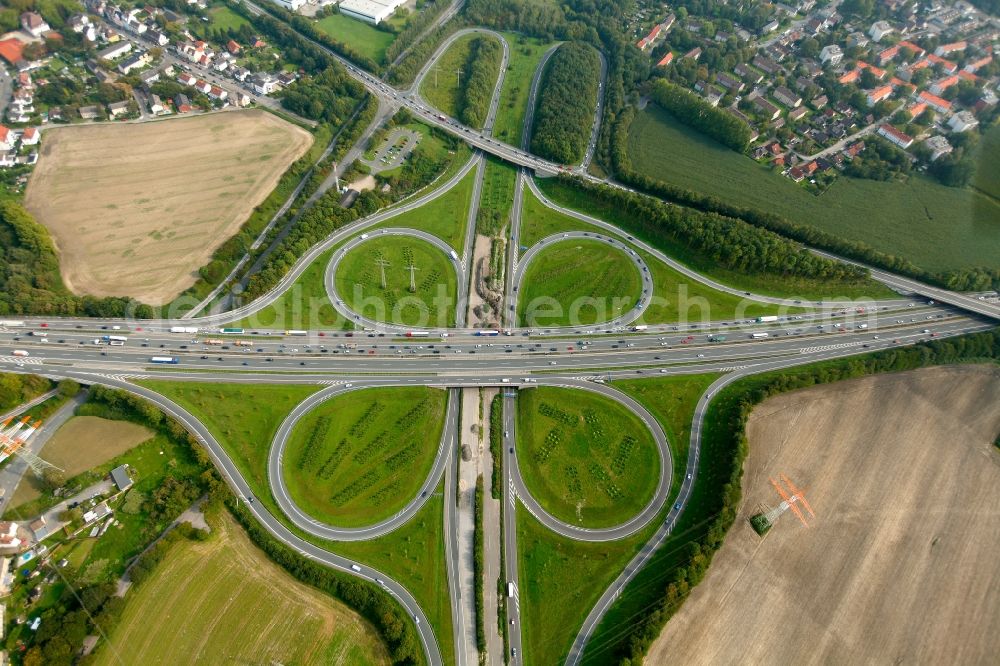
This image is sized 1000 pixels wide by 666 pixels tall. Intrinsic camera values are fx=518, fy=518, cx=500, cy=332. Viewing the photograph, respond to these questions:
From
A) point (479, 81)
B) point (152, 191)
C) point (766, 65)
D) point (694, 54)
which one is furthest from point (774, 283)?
point (152, 191)

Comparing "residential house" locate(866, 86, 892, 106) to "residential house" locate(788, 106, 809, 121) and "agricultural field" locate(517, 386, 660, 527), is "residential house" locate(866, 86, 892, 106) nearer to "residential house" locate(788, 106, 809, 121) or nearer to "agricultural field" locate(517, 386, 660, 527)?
"residential house" locate(788, 106, 809, 121)

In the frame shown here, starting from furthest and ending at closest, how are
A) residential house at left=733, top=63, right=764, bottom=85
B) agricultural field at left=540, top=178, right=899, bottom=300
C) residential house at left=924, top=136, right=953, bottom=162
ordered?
residential house at left=733, top=63, right=764, bottom=85, residential house at left=924, top=136, right=953, bottom=162, agricultural field at left=540, top=178, right=899, bottom=300

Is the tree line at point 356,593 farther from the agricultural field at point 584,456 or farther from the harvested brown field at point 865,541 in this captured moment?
the harvested brown field at point 865,541

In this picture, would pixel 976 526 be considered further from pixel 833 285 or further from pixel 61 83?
pixel 61 83

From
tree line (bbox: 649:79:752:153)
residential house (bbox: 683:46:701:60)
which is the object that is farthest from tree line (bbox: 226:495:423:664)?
residential house (bbox: 683:46:701:60)

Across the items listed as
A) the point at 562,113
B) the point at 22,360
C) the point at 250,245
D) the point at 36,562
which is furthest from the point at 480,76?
the point at 36,562

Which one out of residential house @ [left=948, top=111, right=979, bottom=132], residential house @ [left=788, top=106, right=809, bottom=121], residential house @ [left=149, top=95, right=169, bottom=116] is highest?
residential house @ [left=149, top=95, right=169, bottom=116]

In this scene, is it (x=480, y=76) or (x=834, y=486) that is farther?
(x=480, y=76)
